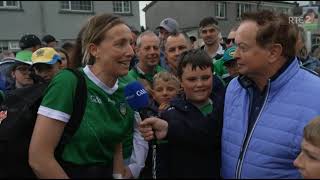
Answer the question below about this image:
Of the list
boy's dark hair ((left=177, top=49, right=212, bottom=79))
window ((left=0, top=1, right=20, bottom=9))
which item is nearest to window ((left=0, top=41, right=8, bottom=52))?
window ((left=0, top=1, right=20, bottom=9))

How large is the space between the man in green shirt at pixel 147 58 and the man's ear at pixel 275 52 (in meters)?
2.09

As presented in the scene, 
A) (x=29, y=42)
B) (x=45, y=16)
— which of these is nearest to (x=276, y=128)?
(x=29, y=42)

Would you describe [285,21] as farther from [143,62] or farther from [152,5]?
[152,5]

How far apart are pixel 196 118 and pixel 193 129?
4.6 inches

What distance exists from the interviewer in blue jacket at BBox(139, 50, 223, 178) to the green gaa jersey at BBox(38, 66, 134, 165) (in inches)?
7.4

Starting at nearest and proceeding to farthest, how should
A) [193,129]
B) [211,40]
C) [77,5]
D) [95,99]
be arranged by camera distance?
[95,99] → [193,129] → [211,40] → [77,5]

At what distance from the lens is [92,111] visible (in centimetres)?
217

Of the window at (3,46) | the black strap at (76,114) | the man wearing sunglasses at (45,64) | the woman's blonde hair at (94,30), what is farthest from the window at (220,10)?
the black strap at (76,114)

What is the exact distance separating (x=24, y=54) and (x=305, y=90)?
12.4 feet

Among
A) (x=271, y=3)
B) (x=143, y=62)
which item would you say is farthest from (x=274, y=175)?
(x=271, y=3)

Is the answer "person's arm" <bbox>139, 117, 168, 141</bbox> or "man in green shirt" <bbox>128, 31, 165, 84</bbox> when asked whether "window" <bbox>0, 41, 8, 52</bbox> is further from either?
"person's arm" <bbox>139, 117, 168, 141</bbox>

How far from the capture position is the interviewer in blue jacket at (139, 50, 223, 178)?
2443mm

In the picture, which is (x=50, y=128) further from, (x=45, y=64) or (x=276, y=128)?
(x=45, y=64)

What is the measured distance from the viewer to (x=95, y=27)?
7.62 ft
